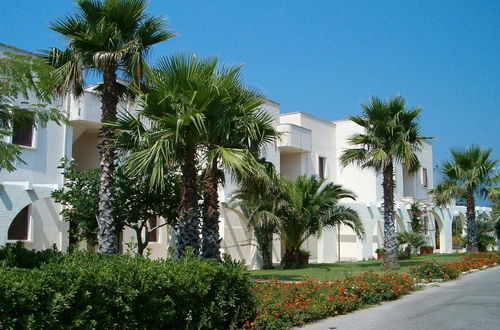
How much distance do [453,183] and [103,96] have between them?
22999mm

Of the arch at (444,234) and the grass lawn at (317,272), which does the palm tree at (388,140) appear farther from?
the arch at (444,234)

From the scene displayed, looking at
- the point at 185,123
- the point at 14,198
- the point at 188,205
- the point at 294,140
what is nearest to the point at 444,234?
the point at 294,140

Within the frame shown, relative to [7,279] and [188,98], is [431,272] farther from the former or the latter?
[7,279]

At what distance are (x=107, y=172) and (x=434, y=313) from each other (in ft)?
25.2

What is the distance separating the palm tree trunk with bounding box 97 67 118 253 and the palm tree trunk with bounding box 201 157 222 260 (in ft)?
7.08

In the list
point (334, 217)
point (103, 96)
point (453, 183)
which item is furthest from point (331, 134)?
point (103, 96)

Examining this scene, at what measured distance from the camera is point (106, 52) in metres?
12.4

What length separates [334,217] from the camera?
23656mm

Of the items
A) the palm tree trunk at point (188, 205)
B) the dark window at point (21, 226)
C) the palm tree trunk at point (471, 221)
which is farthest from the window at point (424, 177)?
the palm tree trunk at point (188, 205)

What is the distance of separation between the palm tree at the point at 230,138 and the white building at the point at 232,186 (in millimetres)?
1102

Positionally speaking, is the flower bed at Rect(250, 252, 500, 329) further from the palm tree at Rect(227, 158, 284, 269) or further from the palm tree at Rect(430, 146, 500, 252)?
the palm tree at Rect(430, 146, 500, 252)

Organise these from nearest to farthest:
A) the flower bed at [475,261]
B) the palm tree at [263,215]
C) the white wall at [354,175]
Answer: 1. the flower bed at [475,261]
2. the palm tree at [263,215]
3. the white wall at [354,175]

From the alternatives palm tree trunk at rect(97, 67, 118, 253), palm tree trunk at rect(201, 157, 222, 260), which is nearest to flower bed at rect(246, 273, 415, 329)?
palm tree trunk at rect(201, 157, 222, 260)

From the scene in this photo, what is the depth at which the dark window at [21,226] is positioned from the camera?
1786cm
